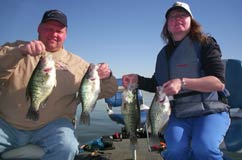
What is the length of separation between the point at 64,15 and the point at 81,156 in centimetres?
306

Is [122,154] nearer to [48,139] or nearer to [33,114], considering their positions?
[48,139]

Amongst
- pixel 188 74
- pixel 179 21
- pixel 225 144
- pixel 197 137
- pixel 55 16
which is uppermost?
pixel 55 16

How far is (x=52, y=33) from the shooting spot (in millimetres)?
4980

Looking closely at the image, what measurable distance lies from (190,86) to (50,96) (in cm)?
221

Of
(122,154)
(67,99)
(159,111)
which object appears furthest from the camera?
(122,154)

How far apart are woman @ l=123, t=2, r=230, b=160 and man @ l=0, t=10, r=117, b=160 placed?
0.94 metres

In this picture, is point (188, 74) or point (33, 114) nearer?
point (33, 114)

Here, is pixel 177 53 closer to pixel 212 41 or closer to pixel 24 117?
pixel 212 41

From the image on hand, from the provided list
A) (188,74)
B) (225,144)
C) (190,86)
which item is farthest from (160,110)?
(225,144)

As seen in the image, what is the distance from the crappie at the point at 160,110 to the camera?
4.23 metres

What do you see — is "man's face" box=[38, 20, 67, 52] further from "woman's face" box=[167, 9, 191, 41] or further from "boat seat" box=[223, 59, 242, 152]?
"boat seat" box=[223, 59, 242, 152]

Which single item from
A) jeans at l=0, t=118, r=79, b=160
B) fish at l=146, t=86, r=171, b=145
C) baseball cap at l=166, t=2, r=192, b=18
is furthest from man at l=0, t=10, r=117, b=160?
baseball cap at l=166, t=2, r=192, b=18

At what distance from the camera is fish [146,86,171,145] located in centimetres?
423

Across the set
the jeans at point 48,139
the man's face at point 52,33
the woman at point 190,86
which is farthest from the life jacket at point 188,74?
the man's face at point 52,33
